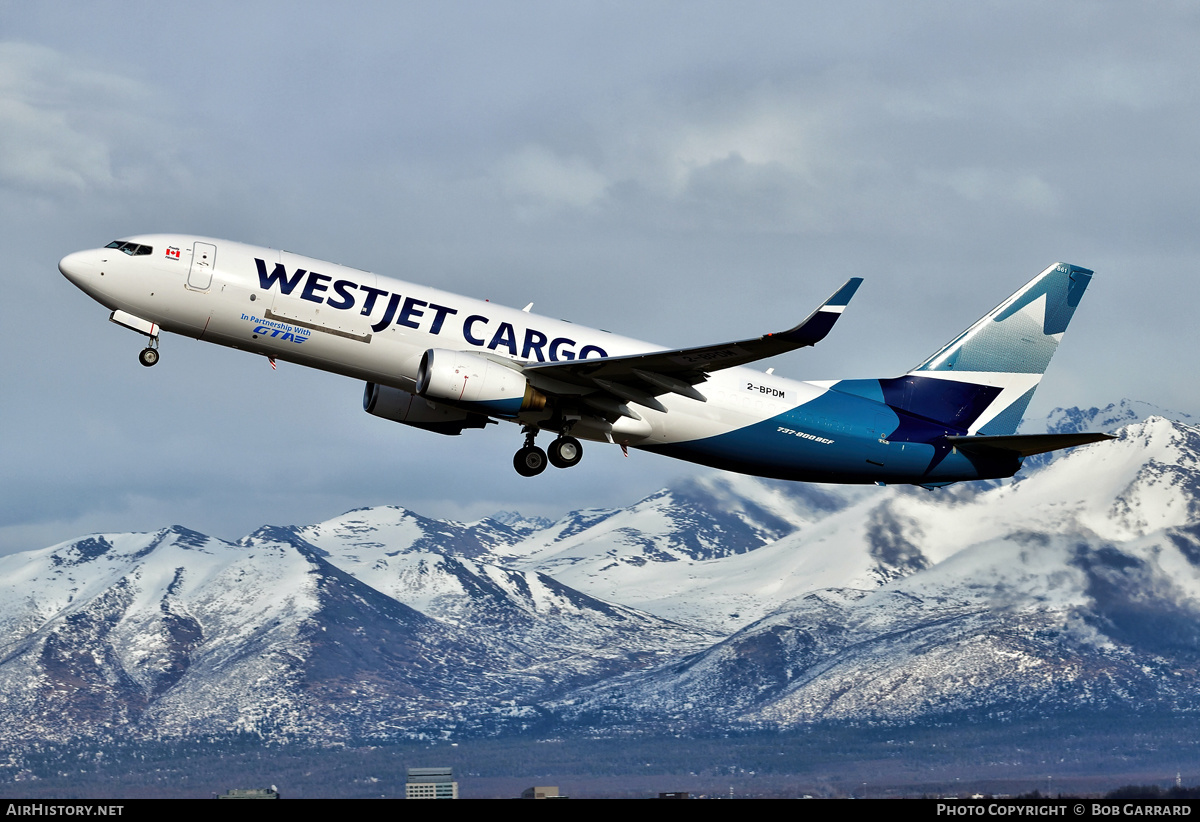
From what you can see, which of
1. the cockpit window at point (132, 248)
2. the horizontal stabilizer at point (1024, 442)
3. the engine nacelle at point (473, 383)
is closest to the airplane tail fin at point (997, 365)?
the horizontal stabilizer at point (1024, 442)

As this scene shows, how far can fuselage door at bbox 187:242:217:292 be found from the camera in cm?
4525

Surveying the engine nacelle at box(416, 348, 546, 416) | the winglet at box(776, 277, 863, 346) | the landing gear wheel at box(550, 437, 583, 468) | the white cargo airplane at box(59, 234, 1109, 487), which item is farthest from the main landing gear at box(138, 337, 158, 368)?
the winglet at box(776, 277, 863, 346)

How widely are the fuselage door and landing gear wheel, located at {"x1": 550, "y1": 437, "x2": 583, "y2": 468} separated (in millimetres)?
12950

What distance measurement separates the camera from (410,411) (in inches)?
2083

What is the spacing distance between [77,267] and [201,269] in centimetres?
386

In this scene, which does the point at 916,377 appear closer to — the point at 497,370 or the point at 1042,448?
the point at 1042,448

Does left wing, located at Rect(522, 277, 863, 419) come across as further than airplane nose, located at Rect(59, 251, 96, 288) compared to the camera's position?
No

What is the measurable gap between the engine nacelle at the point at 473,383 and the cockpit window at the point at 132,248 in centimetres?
921

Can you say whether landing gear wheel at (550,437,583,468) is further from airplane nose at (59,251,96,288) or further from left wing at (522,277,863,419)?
airplane nose at (59,251,96,288)

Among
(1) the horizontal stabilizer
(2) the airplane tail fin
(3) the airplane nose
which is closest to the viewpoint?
(3) the airplane nose

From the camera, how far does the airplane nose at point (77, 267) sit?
1780 inches

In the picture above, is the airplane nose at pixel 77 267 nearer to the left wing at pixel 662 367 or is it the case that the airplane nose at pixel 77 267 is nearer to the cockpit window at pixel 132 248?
the cockpit window at pixel 132 248
